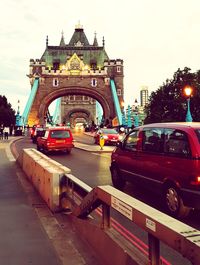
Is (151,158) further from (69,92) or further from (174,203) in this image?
(69,92)

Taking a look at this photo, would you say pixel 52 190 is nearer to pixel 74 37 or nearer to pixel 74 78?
pixel 74 78

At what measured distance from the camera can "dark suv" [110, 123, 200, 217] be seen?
579cm

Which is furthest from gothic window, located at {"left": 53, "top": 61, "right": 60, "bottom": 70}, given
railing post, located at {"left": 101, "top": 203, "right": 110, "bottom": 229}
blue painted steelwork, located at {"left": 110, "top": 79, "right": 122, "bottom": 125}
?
railing post, located at {"left": 101, "top": 203, "right": 110, "bottom": 229}

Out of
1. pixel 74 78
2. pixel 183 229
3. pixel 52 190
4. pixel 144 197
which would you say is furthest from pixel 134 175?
pixel 74 78

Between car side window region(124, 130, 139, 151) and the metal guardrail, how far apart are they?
314 cm

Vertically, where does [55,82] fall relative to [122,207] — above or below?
above

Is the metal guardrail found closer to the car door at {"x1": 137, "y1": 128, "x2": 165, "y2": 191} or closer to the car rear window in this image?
the car door at {"x1": 137, "y1": 128, "x2": 165, "y2": 191}

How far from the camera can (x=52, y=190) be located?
6504mm

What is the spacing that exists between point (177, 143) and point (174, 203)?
1054mm

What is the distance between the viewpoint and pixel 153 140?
709 centimetres

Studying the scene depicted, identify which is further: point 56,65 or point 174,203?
point 56,65

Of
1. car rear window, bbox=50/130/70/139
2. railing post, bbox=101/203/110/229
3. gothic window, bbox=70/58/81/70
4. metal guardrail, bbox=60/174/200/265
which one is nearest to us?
metal guardrail, bbox=60/174/200/265

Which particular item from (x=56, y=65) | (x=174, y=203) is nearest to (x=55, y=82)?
(x=56, y=65)

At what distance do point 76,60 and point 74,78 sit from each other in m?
5.03
